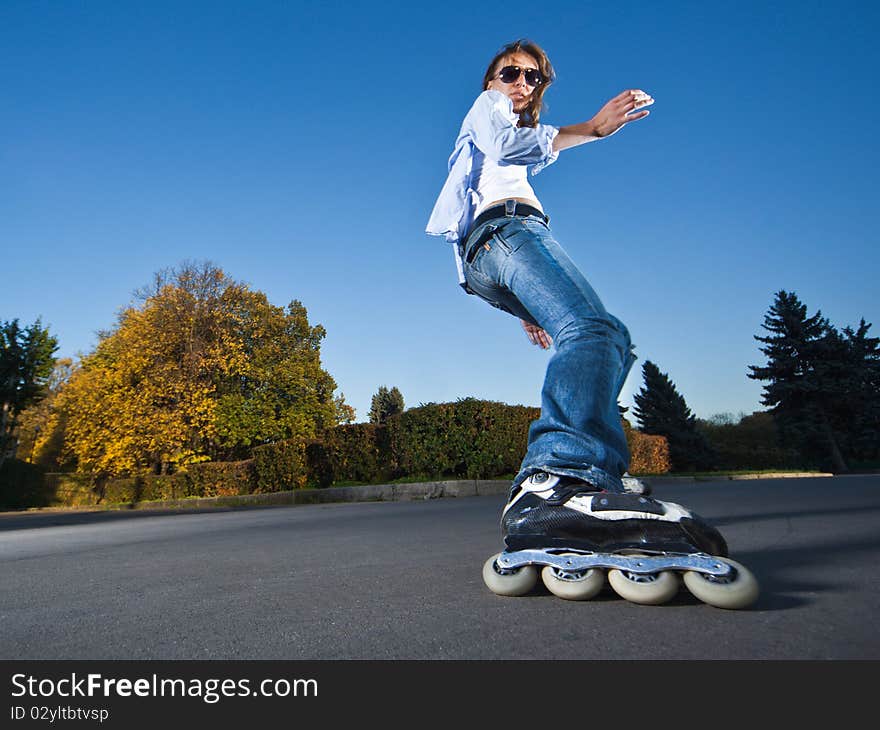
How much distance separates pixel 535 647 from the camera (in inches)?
47.3

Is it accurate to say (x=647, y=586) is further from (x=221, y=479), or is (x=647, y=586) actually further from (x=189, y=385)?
(x=189, y=385)

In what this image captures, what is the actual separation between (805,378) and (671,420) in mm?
9259

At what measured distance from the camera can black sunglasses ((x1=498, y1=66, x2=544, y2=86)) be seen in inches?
104

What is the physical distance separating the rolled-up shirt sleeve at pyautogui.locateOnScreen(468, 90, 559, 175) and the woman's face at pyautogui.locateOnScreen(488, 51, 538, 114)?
0.19 m

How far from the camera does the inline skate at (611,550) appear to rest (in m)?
1.48

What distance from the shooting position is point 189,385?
21750 millimetres

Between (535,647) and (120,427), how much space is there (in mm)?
23041

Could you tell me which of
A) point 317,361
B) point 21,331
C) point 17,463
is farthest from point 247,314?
point 21,331

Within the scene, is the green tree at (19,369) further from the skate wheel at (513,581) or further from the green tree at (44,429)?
the skate wheel at (513,581)

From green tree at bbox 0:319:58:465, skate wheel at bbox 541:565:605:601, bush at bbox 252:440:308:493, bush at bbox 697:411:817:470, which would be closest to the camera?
skate wheel at bbox 541:565:605:601

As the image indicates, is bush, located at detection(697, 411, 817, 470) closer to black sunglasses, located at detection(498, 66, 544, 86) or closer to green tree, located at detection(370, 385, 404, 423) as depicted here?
green tree, located at detection(370, 385, 404, 423)

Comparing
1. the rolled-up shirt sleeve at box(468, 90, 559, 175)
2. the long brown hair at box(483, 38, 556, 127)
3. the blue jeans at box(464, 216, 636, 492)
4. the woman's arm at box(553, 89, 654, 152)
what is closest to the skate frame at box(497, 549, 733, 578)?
the blue jeans at box(464, 216, 636, 492)

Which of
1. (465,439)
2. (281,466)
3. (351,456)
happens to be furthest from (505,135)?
(281,466)
